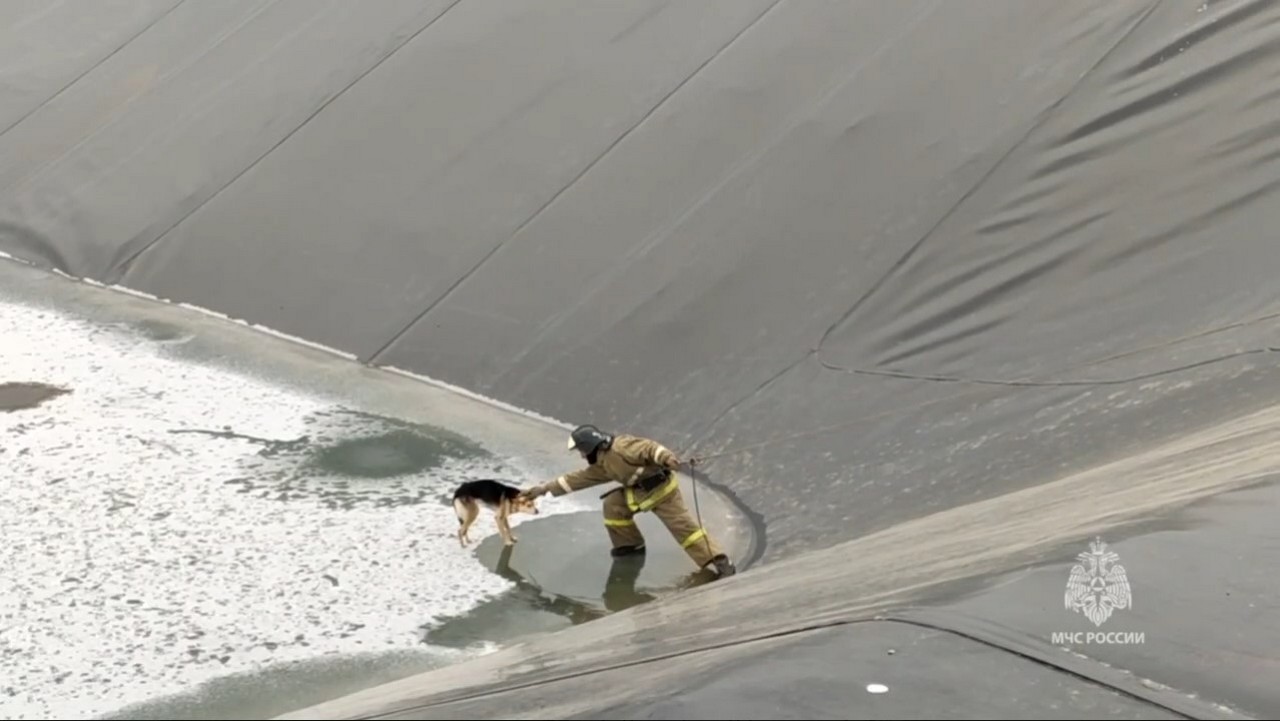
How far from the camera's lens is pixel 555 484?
848cm

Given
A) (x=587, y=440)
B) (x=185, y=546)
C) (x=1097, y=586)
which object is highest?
(x=587, y=440)

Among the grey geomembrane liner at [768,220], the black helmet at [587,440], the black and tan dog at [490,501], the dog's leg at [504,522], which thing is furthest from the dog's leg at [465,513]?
the grey geomembrane liner at [768,220]

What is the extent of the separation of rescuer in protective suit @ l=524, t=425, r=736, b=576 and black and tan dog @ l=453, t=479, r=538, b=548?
16 centimetres

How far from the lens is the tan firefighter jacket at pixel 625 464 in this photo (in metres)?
8.17

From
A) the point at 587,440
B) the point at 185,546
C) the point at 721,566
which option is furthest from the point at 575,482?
the point at 185,546

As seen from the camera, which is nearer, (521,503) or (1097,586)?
(1097,586)

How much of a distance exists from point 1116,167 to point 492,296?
478 centimetres

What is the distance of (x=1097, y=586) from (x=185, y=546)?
17.9 ft

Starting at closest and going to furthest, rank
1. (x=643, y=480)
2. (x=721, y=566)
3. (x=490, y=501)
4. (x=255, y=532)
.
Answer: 1. (x=643, y=480)
2. (x=721, y=566)
3. (x=490, y=501)
4. (x=255, y=532)

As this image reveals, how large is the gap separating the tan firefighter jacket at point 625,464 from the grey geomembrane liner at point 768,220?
832mm

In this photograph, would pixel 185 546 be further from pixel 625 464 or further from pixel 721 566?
pixel 721 566

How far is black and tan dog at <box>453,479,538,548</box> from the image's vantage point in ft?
28.1

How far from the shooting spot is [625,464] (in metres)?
8.24

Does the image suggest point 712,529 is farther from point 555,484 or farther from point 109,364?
point 109,364
